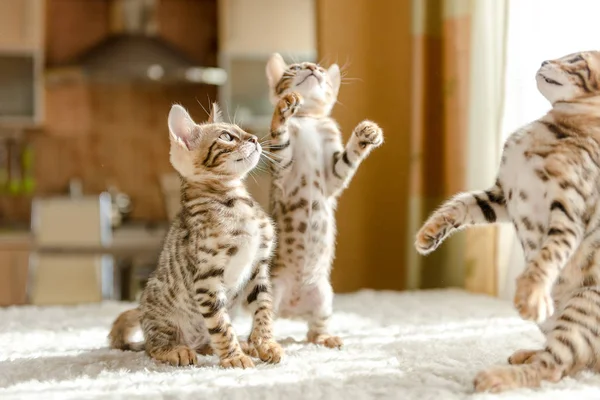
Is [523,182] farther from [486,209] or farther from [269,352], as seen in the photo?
[269,352]

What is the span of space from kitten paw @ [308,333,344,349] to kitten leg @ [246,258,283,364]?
6.2 inches

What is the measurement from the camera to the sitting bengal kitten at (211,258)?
4.08ft

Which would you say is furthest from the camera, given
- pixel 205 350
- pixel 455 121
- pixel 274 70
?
pixel 455 121

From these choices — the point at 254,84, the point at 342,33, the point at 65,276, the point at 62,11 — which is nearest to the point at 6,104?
the point at 62,11

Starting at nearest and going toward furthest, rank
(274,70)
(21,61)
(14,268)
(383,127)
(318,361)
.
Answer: (318,361) < (274,70) < (383,127) < (14,268) < (21,61)

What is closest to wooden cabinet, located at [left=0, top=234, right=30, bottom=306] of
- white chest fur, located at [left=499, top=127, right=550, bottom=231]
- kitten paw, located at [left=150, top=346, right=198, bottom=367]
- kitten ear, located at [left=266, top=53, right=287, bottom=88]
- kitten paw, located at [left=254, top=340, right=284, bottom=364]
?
kitten ear, located at [left=266, top=53, right=287, bottom=88]

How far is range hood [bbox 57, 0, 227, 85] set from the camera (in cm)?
403

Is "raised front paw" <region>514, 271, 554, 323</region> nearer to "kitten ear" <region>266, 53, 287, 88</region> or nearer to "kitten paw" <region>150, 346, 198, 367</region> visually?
"kitten paw" <region>150, 346, 198, 367</region>

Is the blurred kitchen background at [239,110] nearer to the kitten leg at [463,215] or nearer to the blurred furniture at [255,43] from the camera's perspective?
the blurred furniture at [255,43]

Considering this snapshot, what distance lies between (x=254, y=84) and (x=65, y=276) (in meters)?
1.53

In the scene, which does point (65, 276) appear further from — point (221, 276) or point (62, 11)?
point (221, 276)

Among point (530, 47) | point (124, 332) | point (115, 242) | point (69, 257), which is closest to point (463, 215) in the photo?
point (124, 332)

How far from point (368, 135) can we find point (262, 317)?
16.4 inches

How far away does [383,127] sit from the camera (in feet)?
8.70
